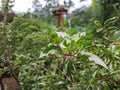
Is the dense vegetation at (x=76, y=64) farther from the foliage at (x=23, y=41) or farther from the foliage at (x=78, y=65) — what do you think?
the foliage at (x=23, y=41)

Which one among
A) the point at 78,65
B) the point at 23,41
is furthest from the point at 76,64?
the point at 23,41

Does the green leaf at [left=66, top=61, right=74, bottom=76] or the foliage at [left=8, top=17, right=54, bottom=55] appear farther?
the foliage at [left=8, top=17, right=54, bottom=55]

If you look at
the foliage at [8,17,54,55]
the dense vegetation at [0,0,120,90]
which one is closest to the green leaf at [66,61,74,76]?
the dense vegetation at [0,0,120,90]

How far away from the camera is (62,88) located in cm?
83

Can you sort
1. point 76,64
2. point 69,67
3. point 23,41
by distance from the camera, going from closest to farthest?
point 69,67, point 76,64, point 23,41

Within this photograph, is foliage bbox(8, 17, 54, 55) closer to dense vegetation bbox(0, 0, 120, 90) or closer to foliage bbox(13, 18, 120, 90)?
dense vegetation bbox(0, 0, 120, 90)

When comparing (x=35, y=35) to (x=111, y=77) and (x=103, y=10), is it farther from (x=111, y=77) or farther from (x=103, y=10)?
(x=103, y=10)

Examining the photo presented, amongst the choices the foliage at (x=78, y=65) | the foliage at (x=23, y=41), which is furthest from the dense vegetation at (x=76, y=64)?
the foliage at (x=23, y=41)

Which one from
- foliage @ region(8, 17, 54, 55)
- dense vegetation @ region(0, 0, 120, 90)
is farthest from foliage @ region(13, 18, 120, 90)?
foliage @ region(8, 17, 54, 55)

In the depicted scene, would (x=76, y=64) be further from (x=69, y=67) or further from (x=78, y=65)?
(x=69, y=67)

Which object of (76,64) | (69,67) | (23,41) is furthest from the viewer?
(23,41)

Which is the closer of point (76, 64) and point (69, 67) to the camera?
point (69, 67)

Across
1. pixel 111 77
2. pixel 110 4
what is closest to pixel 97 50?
pixel 111 77

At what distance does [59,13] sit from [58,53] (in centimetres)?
470
